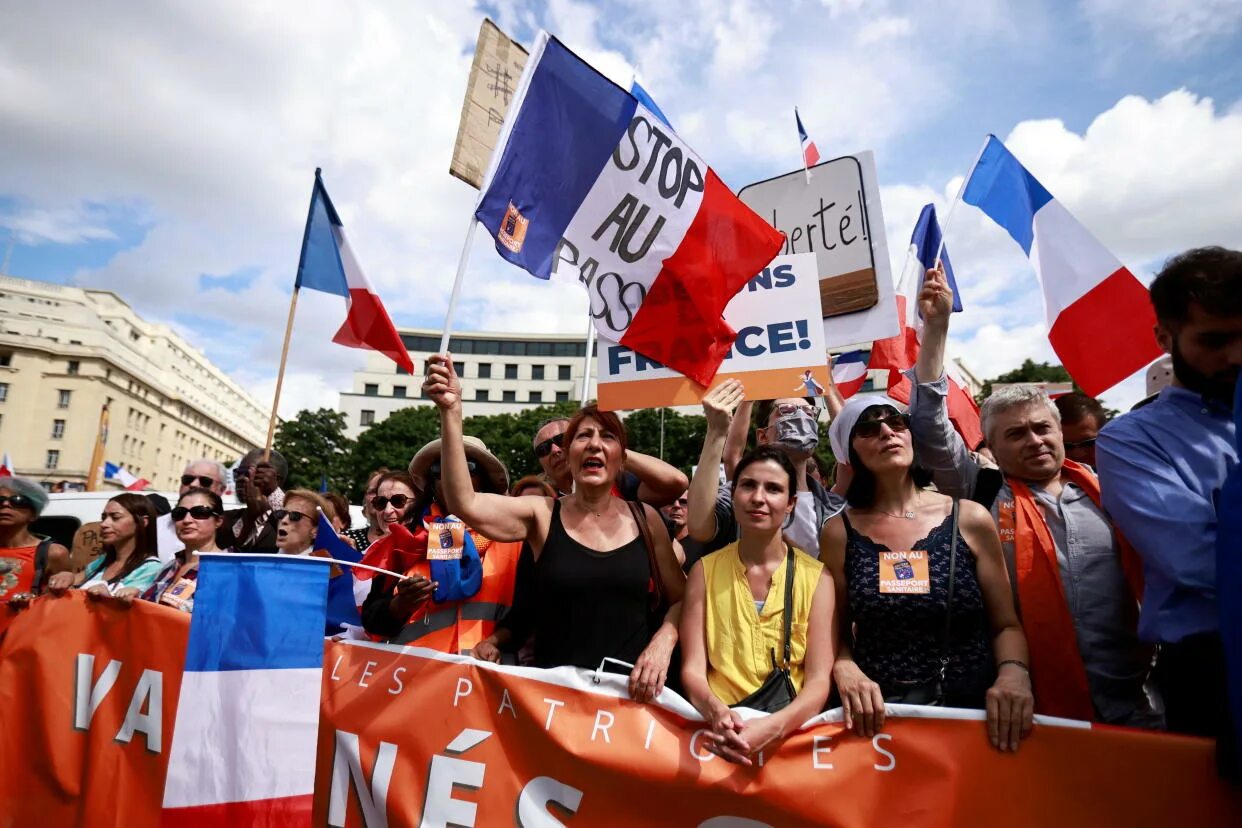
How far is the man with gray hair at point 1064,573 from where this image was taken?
221 centimetres

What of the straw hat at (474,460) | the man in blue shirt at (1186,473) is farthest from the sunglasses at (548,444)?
the man in blue shirt at (1186,473)

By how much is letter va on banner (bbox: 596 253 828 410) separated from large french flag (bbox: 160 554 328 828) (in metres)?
1.59

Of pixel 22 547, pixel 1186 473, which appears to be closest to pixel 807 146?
pixel 1186 473

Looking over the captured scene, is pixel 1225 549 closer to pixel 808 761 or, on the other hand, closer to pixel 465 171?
pixel 808 761

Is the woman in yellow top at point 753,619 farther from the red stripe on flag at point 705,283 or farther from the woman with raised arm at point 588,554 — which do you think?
the red stripe on flag at point 705,283

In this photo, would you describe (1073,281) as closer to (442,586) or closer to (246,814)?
(442,586)

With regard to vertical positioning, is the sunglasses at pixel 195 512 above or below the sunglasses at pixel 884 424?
below

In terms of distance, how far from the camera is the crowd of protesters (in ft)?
6.17

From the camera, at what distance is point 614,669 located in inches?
103

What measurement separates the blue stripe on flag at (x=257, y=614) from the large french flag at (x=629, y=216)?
165cm

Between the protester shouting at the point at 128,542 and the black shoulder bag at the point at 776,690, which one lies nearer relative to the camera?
the black shoulder bag at the point at 776,690

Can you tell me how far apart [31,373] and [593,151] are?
85.5 metres

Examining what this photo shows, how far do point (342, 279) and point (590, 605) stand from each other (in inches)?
125

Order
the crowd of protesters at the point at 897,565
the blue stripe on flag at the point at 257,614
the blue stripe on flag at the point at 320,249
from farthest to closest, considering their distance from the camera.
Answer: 1. the blue stripe on flag at the point at 320,249
2. the blue stripe on flag at the point at 257,614
3. the crowd of protesters at the point at 897,565
